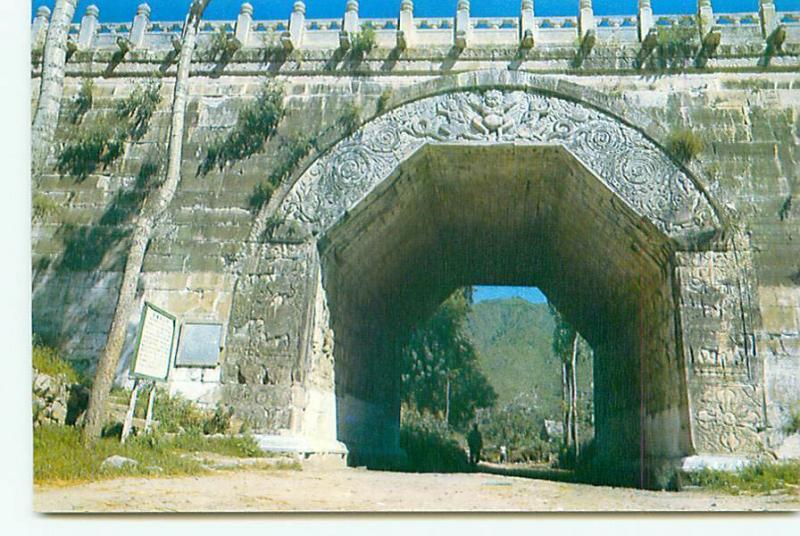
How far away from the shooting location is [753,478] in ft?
23.8

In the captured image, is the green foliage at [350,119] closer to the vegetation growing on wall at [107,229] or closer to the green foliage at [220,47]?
the green foliage at [220,47]

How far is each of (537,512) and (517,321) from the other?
227 inches

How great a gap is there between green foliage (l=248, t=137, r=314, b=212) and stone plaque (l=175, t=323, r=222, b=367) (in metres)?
1.74

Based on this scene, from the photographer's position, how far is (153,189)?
9641 mm

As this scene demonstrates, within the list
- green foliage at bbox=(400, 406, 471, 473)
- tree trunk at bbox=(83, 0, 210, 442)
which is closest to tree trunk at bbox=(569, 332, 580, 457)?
green foliage at bbox=(400, 406, 471, 473)

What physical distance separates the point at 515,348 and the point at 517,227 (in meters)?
2.08

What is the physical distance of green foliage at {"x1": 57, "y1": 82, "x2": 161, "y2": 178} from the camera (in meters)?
9.76

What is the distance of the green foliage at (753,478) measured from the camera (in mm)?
7082

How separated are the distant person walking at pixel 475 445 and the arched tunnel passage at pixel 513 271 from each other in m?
1.89

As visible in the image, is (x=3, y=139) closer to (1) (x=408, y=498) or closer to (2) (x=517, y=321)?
Result: (1) (x=408, y=498)

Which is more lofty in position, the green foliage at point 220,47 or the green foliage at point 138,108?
the green foliage at point 220,47

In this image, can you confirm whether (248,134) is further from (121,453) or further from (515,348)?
(515,348)

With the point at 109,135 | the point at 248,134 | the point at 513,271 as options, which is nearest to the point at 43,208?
the point at 109,135

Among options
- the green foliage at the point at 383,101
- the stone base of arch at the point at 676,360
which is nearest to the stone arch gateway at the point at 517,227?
the stone base of arch at the point at 676,360
